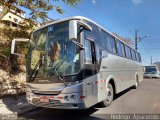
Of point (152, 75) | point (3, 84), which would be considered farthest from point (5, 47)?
point (152, 75)

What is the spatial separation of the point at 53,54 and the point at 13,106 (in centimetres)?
366

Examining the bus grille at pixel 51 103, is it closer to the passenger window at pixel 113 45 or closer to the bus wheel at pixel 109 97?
the bus wheel at pixel 109 97

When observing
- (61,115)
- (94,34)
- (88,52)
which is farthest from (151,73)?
(88,52)

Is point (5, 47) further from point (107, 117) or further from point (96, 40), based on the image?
point (107, 117)

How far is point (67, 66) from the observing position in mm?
6141

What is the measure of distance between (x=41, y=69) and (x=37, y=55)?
0.58 m

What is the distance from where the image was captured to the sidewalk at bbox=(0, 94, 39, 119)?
303 inches

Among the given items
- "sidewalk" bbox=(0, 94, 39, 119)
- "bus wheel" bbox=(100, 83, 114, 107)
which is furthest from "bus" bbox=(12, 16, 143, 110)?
"sidewalk" bbox=(0, 94, 39, 119)

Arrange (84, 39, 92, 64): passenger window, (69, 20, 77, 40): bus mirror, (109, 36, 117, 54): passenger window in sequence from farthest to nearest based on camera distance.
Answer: (109, 36, 117, 54): passenger window → (84, 39, 92, 64): passenger window → (69, 20, 77, 40): bus mirror

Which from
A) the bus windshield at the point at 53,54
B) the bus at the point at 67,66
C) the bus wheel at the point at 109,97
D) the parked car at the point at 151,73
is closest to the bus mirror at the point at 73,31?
the bus at the point at 67,66

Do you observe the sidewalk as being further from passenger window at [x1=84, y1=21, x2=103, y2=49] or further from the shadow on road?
passenger window at [x1=84, y1=21, x2=103, y2=49]

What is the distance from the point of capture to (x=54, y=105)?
6246 mm

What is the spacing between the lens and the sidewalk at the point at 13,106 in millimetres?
7693

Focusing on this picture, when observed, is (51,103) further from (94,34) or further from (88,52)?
(94,34)
